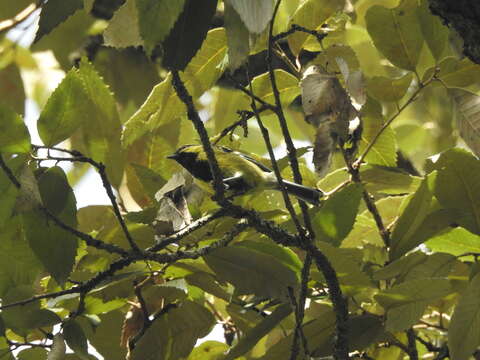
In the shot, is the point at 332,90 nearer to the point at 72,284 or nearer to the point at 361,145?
the point at 361,145

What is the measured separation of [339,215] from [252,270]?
7.9 inches

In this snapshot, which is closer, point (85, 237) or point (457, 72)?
point (85, 237)

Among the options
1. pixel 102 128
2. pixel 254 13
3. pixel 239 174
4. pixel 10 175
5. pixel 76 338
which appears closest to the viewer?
pixel 254 13

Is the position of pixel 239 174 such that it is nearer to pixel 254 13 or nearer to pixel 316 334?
pixel 316 334

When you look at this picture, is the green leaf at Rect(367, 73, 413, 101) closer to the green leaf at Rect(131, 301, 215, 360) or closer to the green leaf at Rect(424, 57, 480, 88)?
the green leaf at Rect(424, 57, 480, 88)

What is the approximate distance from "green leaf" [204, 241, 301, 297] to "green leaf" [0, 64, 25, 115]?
1504 mm

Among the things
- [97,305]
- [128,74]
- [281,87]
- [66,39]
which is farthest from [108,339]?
[128,74]

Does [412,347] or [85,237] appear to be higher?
[85,237]

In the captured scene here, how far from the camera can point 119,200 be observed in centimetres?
193

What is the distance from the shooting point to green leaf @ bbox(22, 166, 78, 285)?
1.40 m

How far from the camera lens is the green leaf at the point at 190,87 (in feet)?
5.28

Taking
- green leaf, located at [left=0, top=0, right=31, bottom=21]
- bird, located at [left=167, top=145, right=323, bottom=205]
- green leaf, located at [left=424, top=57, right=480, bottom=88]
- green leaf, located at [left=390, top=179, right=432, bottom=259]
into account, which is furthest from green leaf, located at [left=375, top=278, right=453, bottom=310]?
green leaf, located at [left=0, top=0, right=31, bottom=21]

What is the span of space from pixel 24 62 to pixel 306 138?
1193mm

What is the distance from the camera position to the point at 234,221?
1.58 metres
